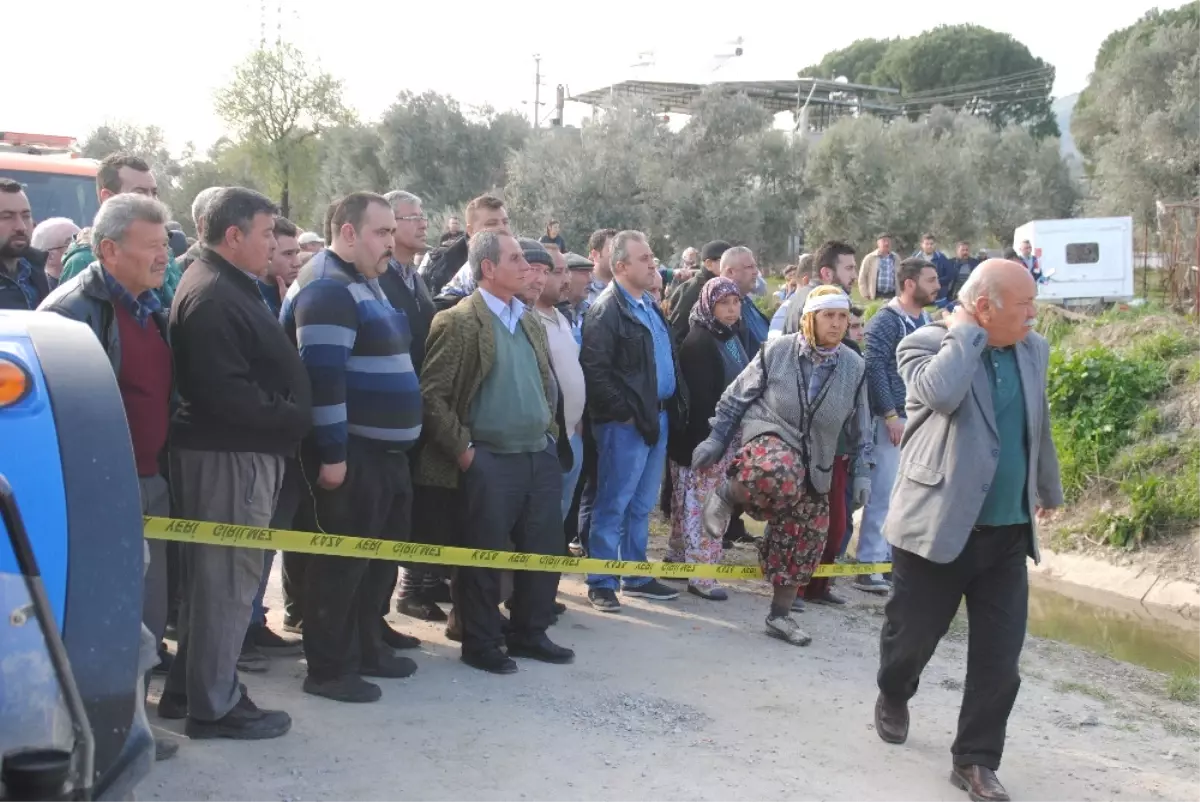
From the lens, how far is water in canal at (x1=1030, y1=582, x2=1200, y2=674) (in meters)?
8.58

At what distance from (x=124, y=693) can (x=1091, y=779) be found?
4.25 meters

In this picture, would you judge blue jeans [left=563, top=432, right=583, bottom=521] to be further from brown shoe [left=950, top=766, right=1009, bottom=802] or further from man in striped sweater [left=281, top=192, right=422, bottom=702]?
brown shoe [left=950, top=766, right=1009, bottom=802]

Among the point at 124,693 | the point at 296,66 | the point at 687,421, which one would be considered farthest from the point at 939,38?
the point at 124,693

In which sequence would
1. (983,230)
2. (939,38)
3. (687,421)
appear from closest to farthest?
→ (687,421) → (983,230) → (939,38)

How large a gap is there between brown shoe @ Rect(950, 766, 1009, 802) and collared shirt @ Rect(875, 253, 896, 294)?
30.0ft

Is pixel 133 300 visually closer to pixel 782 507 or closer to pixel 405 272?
pixel 405 272

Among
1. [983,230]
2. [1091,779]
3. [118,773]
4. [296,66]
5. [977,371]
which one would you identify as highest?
[296,66]

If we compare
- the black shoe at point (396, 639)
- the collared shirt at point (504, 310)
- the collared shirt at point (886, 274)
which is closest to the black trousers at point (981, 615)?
the collared shirt at point (504, 310)

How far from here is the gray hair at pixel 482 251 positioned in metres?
5.83

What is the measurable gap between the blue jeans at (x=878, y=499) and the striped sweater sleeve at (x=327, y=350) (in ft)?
14.1

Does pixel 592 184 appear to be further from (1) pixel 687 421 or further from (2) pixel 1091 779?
(2) pixel 1091 779

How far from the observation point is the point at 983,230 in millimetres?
39312

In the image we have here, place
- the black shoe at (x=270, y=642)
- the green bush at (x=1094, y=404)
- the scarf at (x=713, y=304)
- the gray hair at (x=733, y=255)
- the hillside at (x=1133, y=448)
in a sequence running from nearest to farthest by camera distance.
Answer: the black shoe at (x=270, y=642)
the scarf at (x=713, y=304)
the gray hair at (x=733, y=255)
the hillside at (x=1133, y=448)
the green bush at (x=1094, y=404)

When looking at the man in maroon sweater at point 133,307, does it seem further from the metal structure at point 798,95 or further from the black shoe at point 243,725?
the metal structure at point 798,95
